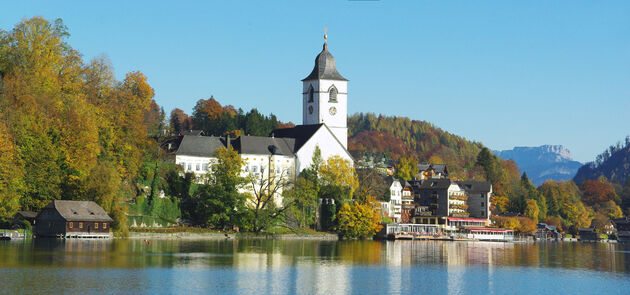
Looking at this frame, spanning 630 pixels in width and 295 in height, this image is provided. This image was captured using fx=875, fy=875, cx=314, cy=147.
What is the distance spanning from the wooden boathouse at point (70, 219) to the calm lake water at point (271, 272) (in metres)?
5.85

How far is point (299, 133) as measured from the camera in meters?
116

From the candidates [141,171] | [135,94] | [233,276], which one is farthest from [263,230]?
[233,276]

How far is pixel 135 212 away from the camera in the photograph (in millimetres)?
89438

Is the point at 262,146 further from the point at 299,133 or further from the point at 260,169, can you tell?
the point at 299,133

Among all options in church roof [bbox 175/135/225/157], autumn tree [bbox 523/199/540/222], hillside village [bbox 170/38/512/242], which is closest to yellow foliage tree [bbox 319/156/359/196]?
hillside village [bbox 170/38/512/242]

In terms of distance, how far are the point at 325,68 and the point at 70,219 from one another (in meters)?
52.8

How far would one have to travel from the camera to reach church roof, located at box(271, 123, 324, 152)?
372ft

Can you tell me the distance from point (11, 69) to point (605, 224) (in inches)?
5366

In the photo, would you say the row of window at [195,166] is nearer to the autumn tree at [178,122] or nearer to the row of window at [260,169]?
the row of window at [260,169]

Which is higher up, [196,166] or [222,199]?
[196,166]

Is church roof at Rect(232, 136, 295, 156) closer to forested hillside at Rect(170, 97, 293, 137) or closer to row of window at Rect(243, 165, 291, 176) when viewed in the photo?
row of window at Rect(243, 165, 291, 176)

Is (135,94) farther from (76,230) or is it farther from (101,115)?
(76,230)

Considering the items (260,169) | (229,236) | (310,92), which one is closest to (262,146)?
(260,169)

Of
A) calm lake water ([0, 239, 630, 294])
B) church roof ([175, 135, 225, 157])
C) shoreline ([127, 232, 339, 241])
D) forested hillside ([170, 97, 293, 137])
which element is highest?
forested hillside ([170, 97, 293, 137])
